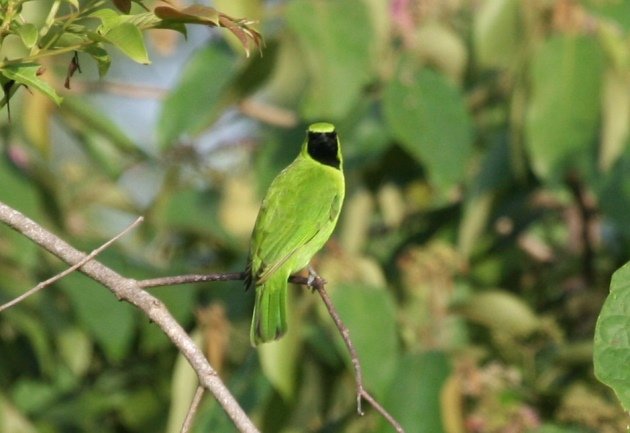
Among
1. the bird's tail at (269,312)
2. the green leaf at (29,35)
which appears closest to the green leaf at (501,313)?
the bird's tail at (269,312)

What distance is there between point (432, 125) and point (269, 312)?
4.56ft

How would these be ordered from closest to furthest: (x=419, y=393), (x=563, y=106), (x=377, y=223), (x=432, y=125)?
(x=419, y=393) → (x=563, y=106) → (x=432, y=125) → (x=377, y=223)

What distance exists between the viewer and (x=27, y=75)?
6.44 ft

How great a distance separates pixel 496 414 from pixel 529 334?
49 cm

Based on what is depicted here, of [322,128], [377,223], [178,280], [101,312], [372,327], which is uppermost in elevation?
[178,280]

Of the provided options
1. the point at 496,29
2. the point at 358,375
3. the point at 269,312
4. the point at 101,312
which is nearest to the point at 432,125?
the point at 496,29

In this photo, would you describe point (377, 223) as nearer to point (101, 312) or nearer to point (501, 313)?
point (501, 313)

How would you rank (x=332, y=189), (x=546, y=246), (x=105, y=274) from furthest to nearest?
(x=546, y=246) → (x=332, y=189) → (x=105, y=274)

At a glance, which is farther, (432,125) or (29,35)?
(432,125)

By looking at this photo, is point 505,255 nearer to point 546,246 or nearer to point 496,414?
point 546,246

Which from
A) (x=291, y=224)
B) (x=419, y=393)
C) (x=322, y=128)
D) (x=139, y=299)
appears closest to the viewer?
(x=139, y=299)

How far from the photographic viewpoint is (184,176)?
18.4 feet

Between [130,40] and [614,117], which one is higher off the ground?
[130,40]

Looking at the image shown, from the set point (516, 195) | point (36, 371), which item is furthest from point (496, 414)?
point (36, 371)
